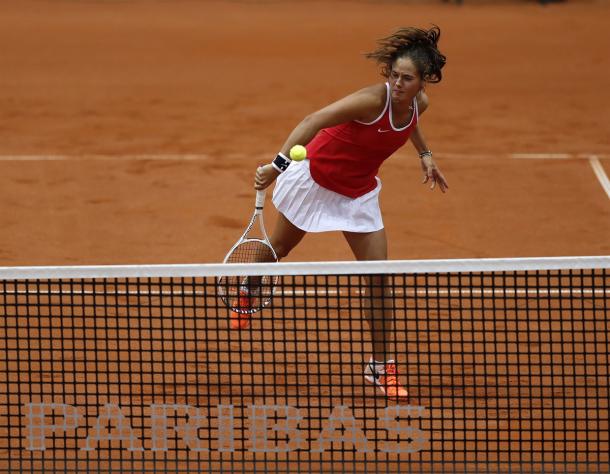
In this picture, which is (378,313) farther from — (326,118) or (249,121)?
(249,121)

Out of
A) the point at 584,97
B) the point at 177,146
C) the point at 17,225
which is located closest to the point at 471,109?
the point at 584,97

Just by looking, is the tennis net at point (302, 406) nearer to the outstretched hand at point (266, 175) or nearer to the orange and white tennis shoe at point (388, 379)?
the orange and white tennis shoe at point (388, 379)

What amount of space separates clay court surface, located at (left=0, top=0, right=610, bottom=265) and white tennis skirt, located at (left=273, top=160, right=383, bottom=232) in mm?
2337

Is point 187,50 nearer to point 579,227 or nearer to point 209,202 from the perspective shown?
point 209,202

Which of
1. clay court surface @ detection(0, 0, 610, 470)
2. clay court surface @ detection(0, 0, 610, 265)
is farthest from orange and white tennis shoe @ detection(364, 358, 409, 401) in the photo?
clay court surface @ detection(0, 0, 610, 265)

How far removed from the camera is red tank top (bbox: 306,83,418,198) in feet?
17.1

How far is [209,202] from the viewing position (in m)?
9.08

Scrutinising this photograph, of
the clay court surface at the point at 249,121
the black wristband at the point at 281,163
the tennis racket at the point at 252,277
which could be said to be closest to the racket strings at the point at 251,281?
the tennis racket at the point at 252,277

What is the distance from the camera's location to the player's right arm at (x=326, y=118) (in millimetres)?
5012

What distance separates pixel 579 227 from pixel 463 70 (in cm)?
630

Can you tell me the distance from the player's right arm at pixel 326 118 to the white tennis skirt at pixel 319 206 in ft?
1.59

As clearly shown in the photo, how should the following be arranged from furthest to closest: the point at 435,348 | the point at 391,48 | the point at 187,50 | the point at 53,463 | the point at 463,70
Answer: the point at 187,50 < the point at 463,70 < the point at 435,348 < the point at 391,48 < the point at 53,463

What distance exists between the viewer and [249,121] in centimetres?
1170

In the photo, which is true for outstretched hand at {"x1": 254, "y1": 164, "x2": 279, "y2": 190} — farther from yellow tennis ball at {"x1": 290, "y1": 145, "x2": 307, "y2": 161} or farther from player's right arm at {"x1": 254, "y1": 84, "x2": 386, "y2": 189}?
yellow tennis ball at {"x1": 290, "y1": 145, "x2": 307, "y2": 161}
